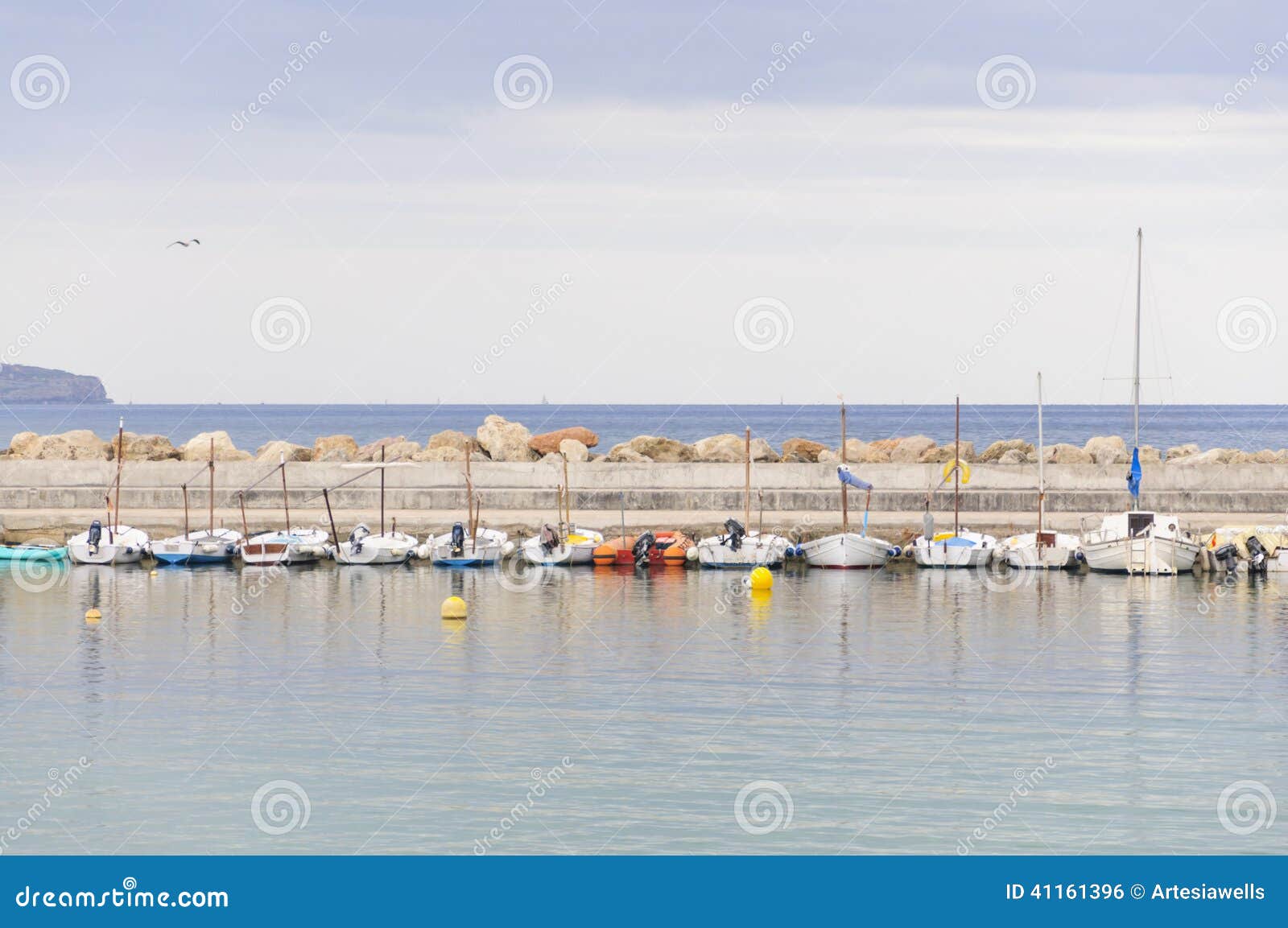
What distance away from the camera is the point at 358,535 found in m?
41.8

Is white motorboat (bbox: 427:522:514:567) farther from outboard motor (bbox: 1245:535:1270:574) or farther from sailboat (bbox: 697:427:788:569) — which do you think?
outboard motor (bbox: 1245:535:1270:574)

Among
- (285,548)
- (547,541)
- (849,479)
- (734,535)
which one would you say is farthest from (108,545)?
(849,479)

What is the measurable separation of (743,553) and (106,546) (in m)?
16.5

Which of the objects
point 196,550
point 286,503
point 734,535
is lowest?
point 196,550

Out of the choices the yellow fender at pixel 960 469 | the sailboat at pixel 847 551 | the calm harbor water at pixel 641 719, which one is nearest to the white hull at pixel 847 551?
the sailboat at pixel 847 551

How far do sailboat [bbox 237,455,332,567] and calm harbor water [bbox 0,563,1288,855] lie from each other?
483 cm

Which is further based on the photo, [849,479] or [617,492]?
[617,492]

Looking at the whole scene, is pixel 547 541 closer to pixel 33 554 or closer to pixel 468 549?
pixel 468 549

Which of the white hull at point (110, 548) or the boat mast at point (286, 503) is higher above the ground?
the boat mast at point (286, 503)

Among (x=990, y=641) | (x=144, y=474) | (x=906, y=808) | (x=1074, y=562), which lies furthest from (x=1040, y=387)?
(x=906, y=808)

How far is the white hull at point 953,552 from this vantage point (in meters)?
40.8

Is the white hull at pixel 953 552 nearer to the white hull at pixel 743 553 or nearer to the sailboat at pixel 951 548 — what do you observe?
the sailboat at pixel 951 548

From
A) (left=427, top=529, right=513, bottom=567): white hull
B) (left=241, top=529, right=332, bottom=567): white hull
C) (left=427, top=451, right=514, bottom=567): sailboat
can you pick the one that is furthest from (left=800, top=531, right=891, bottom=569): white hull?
(left=241, top=529, right=332, bottom=567): white hull

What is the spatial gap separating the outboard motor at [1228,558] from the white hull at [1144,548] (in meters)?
0.55
